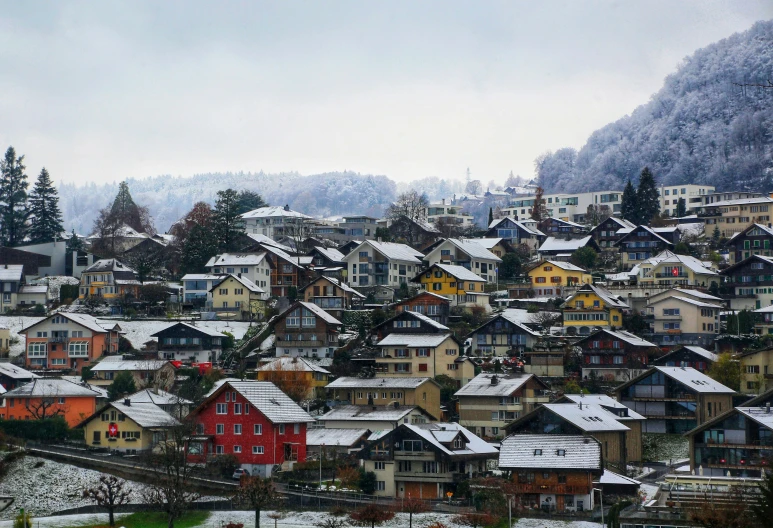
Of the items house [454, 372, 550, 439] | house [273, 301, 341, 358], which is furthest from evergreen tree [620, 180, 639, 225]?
house [454, 372, 550, 439]

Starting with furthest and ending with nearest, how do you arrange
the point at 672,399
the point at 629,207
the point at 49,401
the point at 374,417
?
the point at 629,207
the point at 49,401
the point at 672,399
the point at 374,417

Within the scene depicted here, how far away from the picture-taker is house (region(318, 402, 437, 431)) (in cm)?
6144

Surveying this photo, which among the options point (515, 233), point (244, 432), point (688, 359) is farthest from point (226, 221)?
point (244, 432)

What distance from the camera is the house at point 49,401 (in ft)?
211

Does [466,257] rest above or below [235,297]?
above

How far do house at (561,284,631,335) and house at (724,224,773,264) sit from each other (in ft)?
58.9

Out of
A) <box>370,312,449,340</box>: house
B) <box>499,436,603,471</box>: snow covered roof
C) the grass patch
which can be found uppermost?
<box>370,312,449,340</box>: house

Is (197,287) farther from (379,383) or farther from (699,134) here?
(699,134)

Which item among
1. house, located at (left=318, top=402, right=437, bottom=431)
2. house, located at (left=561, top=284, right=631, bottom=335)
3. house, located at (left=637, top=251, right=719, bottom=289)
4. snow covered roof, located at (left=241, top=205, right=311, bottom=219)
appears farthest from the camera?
snow covered roof, located at (left=241, top=205, right=311, bottom=219)

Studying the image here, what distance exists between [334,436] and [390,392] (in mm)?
6271

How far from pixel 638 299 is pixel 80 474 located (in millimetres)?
39309

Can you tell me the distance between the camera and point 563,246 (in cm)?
10038

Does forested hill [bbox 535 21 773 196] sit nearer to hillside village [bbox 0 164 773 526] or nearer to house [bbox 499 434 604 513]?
hillside village [bbox 0 164 773 526]

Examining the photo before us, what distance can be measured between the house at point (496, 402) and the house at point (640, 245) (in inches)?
1319
